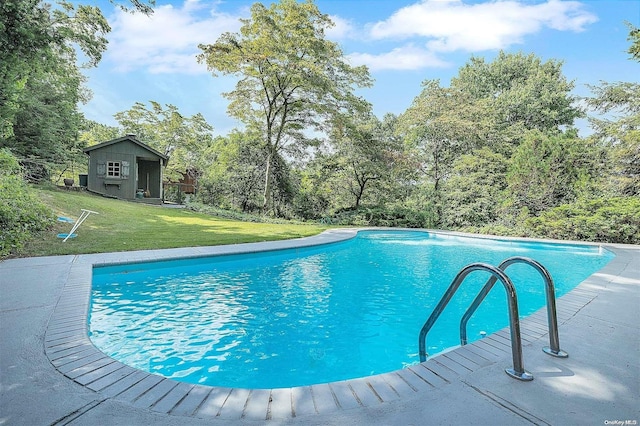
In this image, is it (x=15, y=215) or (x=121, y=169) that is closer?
(x=15, y=215)

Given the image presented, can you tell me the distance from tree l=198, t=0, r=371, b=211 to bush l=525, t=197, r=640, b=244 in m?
10.8

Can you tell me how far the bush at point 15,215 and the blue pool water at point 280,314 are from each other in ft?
6.88

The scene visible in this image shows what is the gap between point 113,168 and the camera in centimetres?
1839

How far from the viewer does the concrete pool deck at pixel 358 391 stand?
5.49ft

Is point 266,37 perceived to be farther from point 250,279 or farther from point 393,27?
point 250,279

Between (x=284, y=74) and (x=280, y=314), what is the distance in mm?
14251

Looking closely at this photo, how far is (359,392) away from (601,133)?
16.3 metres

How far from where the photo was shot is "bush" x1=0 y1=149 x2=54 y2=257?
595 centimetres

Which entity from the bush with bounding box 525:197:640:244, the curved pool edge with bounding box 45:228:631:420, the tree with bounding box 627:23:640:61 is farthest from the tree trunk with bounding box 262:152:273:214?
the tree with bounding box 627:23:640:61

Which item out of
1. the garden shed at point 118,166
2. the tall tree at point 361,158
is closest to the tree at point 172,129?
the garden shed at point 118,166

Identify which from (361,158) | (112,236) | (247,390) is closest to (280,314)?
(247,390)

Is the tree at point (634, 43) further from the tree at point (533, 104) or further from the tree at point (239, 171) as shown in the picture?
the tree at point (239, 171)

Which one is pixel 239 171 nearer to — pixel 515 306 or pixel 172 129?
pixel 172 129

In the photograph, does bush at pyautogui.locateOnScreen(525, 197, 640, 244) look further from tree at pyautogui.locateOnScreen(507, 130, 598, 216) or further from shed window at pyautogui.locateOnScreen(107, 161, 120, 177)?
shed window at pyautogui.locateOnScreen(107, 161, 120, 177)
